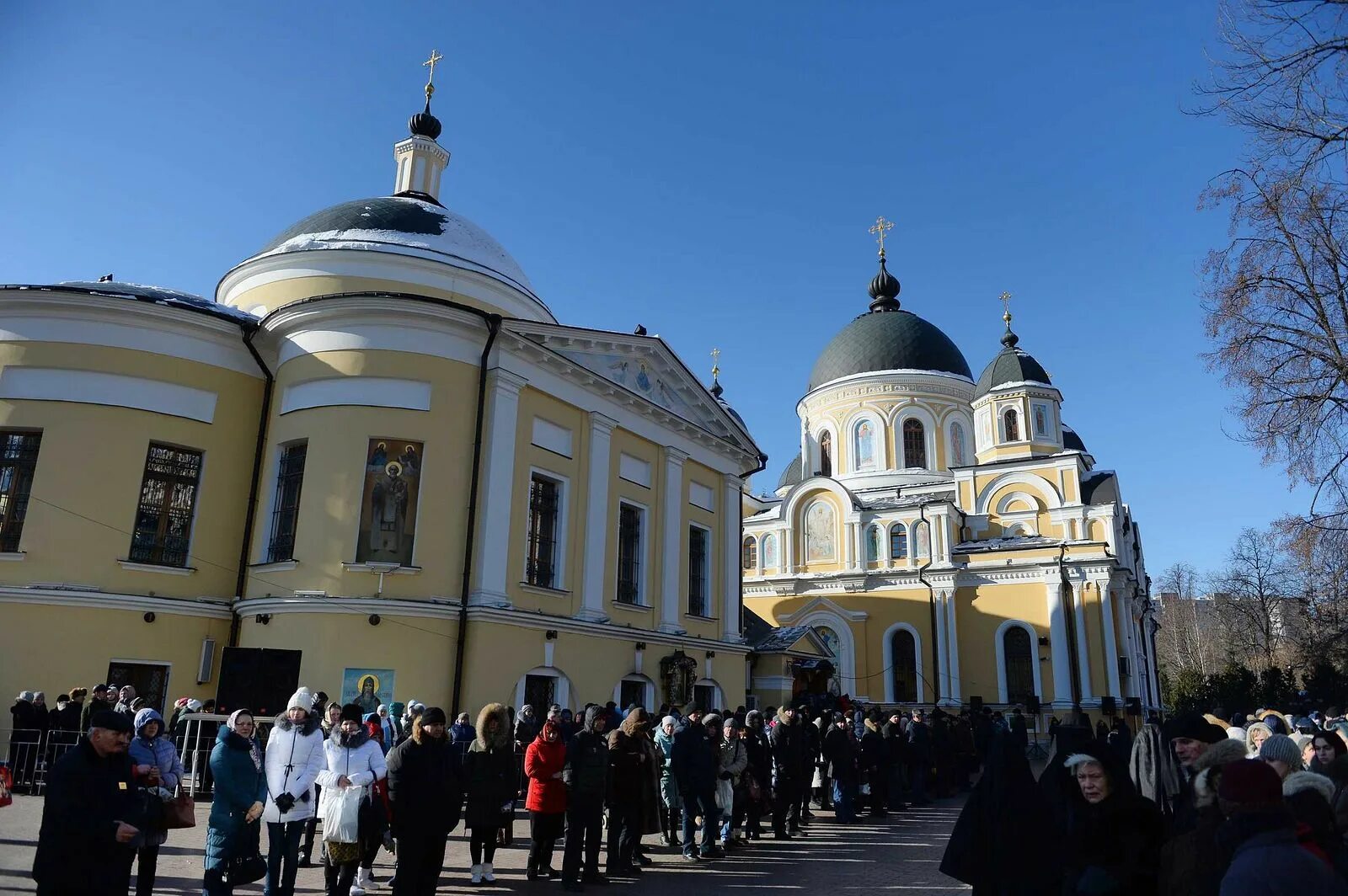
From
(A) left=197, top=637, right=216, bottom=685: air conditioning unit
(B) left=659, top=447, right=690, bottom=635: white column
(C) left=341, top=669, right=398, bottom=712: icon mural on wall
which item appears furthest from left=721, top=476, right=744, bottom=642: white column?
(A) left=197, top=637, right=216, bottom=685: air conditioning unit

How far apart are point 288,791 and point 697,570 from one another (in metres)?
15.8

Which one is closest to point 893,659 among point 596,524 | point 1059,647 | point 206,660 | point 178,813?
point 1059,647

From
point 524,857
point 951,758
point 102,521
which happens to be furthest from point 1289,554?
point 102,521

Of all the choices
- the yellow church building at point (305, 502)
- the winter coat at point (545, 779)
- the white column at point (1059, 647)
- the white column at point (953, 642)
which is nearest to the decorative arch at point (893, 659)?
the white column at point (953, 642)

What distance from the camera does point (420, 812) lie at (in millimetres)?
6945

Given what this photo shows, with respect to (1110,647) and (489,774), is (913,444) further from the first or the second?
(489,774)

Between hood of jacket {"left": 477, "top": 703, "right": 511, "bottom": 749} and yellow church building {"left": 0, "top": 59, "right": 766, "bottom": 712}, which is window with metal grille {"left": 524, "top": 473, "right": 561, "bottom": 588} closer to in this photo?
yellow church building {"left": 0, "top": 59, "right": 766, "bottom": 712}

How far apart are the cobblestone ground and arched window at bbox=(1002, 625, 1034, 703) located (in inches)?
1000

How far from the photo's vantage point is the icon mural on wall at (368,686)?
47.9ft

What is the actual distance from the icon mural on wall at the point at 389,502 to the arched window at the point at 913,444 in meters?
32.2

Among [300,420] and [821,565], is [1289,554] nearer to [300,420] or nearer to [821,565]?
[300,420]

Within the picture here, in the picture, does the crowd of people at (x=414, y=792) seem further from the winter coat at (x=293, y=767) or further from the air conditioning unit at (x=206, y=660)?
the air conditioning unit at (x=206, y=660)

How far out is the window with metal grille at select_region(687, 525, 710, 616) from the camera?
2216 cm

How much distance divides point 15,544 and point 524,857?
11.1 m
